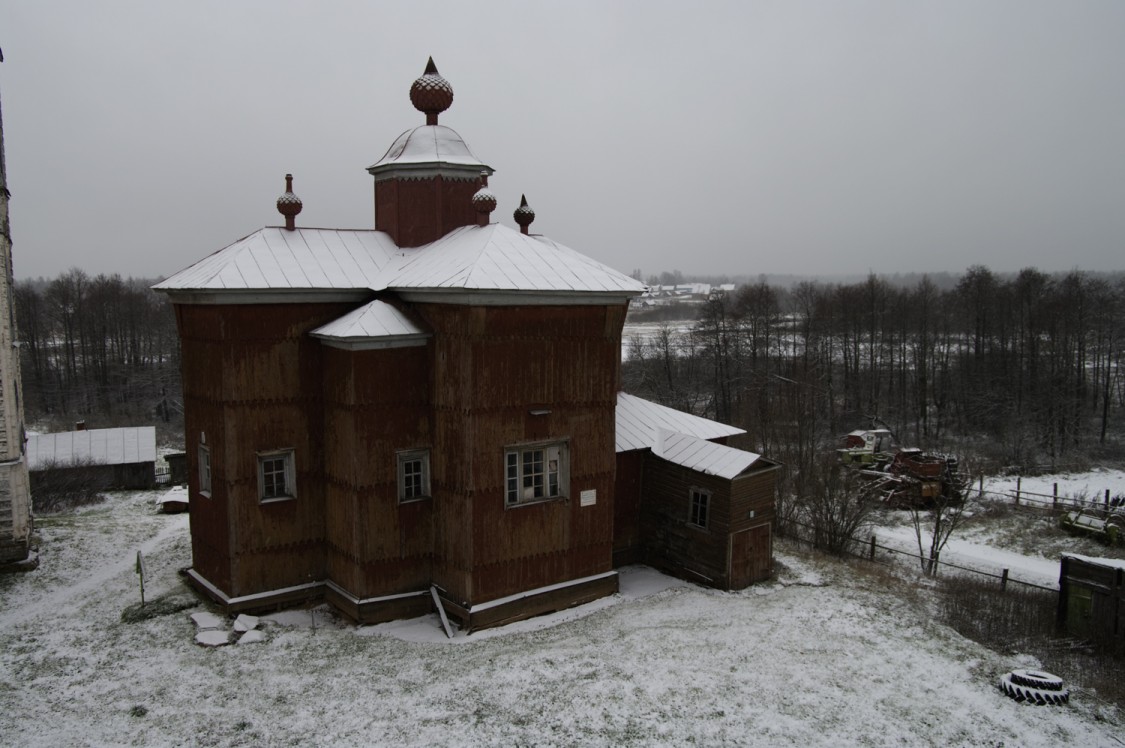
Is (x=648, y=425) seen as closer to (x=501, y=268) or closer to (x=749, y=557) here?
(x=749, y=557)

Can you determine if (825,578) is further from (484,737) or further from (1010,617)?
(484,737)

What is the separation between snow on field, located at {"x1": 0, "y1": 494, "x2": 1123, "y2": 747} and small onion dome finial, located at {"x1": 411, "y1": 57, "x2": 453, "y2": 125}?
1186 cm

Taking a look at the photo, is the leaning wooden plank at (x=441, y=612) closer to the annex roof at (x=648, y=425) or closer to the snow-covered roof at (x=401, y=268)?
the annex roof at (x=648, y=425)

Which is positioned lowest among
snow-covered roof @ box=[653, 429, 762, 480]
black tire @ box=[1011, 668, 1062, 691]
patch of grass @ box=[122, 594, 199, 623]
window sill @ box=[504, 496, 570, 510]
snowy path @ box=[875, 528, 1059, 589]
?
snowy path @ box=[875, 528, 1059, 589]

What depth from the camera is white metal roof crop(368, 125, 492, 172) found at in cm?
1700

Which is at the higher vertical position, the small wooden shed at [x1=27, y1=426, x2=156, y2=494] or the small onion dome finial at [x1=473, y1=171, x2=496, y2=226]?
the small onion dome finial at [x1=473, y1=171, x2=496, y2=226]

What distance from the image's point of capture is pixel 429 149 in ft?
56.3

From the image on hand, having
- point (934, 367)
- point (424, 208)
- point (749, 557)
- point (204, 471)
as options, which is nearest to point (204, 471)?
point (204, 471)

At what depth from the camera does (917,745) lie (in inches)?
415

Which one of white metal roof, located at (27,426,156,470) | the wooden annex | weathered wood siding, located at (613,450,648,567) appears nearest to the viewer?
the wooden annex

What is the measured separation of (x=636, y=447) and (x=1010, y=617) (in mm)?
8883

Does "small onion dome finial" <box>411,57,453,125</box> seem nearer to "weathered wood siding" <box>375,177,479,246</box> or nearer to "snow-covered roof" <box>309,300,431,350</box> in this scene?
"weathered wood siding" <box>375,177,479,246</box>

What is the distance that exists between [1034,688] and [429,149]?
1586 cm

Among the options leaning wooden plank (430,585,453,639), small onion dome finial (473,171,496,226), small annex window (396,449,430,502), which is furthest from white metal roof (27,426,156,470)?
Result: small onion dome finial (473,171,496,226)
